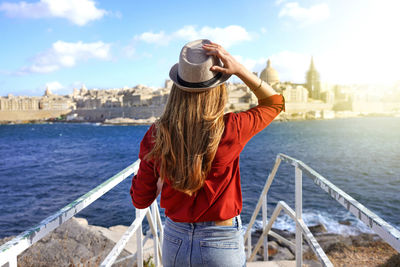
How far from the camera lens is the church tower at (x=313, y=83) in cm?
8825

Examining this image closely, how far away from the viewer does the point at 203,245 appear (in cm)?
107

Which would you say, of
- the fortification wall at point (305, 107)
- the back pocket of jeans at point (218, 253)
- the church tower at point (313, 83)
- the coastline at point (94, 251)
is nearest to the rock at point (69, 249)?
the coastline at point (94, 251)

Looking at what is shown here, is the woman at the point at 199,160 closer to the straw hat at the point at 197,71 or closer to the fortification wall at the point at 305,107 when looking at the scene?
the straw hat at the point at 197,71

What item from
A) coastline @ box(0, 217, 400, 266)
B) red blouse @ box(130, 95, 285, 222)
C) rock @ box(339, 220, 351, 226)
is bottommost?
rock @ box(339, 220, 351, 226)

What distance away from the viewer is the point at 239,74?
1107mm

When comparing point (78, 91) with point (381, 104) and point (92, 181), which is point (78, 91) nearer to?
point (381, 104)

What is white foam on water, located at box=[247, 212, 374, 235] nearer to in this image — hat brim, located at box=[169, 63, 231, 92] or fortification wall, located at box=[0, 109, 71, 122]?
hat brim, located at box=[169, 63, 231, 92]

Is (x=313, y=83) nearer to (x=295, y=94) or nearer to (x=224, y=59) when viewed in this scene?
(x=295, y=94)

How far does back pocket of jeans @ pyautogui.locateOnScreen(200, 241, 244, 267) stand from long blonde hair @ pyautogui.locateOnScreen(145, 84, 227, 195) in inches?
7.3

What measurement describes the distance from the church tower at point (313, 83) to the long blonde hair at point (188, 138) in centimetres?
9136

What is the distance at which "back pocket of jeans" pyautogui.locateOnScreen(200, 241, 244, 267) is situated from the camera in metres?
1.06

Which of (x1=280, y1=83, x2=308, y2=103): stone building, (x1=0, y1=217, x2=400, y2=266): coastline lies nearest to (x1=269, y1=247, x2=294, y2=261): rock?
(x1=0, y1=217, x2=400, y2=266): coastline

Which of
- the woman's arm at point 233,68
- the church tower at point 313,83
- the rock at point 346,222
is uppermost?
the church tower at point 313,83

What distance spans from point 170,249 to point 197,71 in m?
0.60
